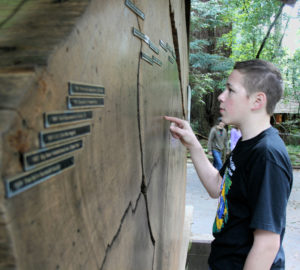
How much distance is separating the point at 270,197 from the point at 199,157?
69 centimetres

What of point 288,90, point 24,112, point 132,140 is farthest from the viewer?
point 288,90

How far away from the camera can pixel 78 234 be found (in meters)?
0.56

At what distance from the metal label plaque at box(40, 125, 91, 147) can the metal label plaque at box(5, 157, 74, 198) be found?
0.12ft

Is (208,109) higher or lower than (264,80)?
lower

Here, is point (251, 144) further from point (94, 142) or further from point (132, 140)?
point (94, 142)

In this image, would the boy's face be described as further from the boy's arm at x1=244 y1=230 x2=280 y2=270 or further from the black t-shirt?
the boy's arm at x1=244 y1=230 x2=280 y2=270

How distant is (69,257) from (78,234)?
44 mm

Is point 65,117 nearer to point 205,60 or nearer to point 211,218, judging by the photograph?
point 211,218

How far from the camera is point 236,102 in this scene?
1397mm

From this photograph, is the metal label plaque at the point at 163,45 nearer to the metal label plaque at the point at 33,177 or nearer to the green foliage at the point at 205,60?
the metal label plaque at the point at 33,177

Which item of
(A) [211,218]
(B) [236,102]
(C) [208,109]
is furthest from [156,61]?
(C) [208,109]

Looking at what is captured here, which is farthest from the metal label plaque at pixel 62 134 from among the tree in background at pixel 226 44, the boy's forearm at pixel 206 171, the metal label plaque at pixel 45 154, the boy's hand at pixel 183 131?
the tree in background at pixel 226 44

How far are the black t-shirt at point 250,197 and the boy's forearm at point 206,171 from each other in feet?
0.86

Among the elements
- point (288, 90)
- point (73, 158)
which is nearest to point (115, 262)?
point (73, 158)
